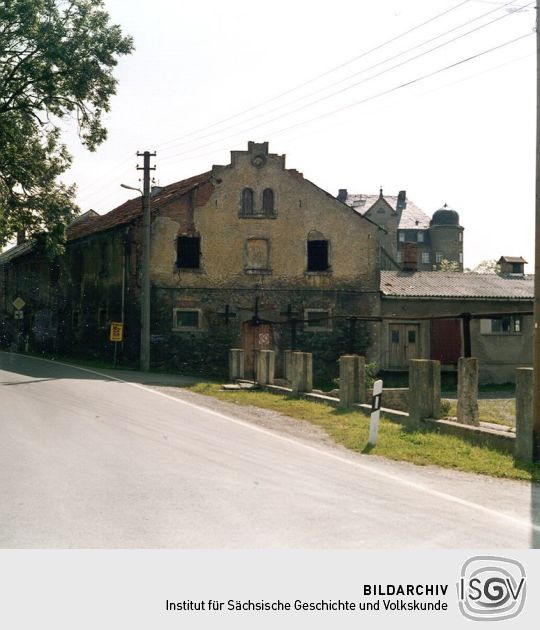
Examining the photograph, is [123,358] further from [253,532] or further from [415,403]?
[253,532]

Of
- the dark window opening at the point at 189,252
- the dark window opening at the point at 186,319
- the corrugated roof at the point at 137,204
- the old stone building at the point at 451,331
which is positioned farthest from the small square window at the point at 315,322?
the corrugated roof at the point at 137,204

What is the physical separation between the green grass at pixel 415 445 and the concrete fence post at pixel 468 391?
0.65 metres

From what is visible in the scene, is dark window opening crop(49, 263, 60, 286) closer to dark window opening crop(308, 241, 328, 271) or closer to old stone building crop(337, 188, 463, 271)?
dark window opening crop(308, 241, 328, 271)

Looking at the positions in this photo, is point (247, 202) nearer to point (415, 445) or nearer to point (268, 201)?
point (268, 201)

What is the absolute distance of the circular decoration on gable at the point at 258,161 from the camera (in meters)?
32.0

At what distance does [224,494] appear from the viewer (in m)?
7.45

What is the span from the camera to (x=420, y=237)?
316ft

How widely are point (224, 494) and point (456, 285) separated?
2900 centimetres

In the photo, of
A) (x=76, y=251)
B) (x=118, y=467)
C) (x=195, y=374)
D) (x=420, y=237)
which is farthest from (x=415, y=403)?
(x=420, y=237)

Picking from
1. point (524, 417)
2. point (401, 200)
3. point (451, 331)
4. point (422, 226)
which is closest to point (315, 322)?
point (451, 331)

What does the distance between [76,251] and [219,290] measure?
10.4m

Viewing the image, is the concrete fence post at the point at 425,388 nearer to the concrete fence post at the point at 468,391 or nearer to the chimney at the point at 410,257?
the concrete fence post at the point at 468,391

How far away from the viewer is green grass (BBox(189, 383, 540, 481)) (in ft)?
31.6

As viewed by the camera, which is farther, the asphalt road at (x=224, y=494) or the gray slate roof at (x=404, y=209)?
the gray slate roof at (x=404, y=209)
